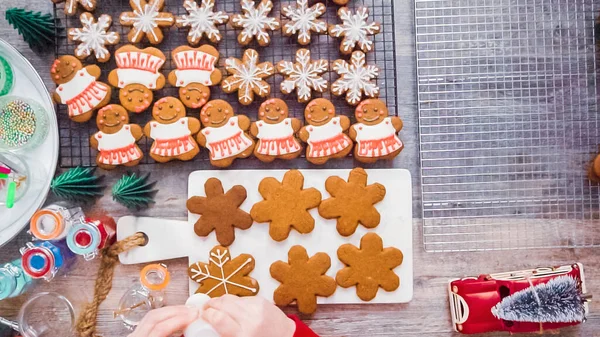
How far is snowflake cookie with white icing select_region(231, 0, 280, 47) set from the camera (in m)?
1.57

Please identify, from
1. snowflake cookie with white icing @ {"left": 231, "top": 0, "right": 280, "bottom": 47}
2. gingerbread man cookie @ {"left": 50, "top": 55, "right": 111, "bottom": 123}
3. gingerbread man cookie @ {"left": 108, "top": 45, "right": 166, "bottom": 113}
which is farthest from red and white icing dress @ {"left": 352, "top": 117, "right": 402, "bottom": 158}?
gingerbread man cookie @ {"left": 50, "top": 55, "right": 111, "bottom": 123}

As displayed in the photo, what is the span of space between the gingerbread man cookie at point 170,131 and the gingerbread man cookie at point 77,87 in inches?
6.7

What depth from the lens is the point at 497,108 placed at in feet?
5.35

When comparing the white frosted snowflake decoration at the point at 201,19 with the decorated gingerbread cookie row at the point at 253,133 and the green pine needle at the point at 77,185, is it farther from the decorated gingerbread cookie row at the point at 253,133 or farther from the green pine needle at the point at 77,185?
the green pine needle at the point at 77,185

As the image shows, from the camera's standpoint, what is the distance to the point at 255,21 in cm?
157

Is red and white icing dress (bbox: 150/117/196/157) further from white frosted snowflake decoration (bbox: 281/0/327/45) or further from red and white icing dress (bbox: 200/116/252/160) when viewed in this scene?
white frosted snowflake decoration (bbox: 281/0/327/45)

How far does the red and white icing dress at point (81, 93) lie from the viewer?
1.58 meters

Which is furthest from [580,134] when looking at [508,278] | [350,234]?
[350,234]

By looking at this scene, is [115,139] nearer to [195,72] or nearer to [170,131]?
[170,131]

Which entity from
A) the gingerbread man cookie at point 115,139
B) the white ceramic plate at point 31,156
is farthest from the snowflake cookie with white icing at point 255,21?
the white ceramic plate at point 31,156

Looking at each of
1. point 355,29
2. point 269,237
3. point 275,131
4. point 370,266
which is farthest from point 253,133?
point 370,266

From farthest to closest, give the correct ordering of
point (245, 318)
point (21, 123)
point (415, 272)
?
point (415, 272) → point (21, 123) → point (245, 318)

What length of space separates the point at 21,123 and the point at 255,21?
2.40ft

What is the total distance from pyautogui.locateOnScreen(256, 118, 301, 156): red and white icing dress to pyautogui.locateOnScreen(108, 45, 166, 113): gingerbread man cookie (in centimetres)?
33
